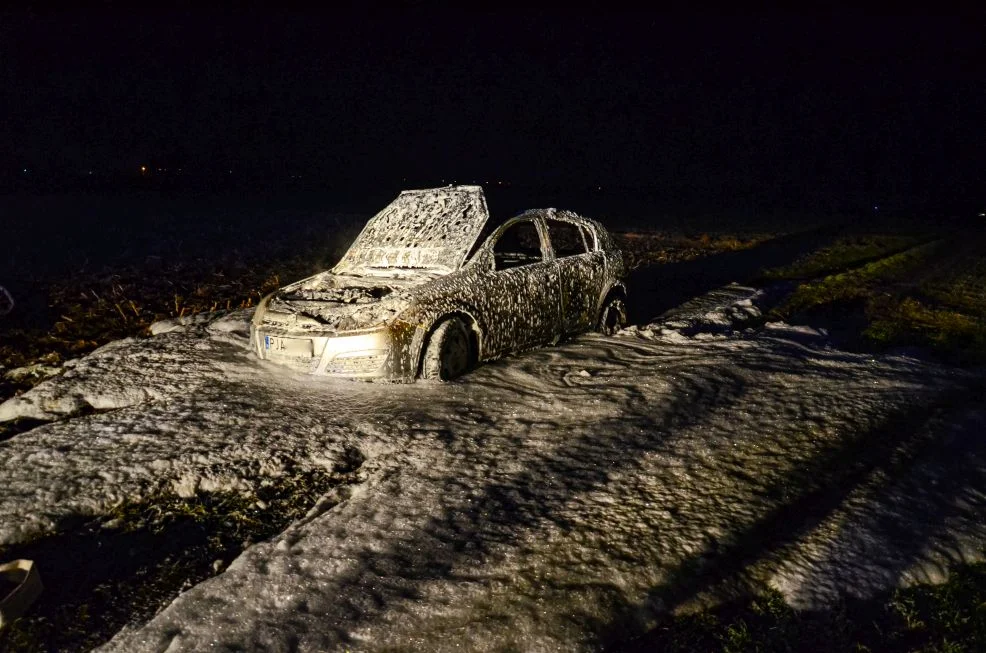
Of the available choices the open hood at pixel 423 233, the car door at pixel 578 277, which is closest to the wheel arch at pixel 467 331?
the open hood at pixel 423 233

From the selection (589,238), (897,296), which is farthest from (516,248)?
(897,296)

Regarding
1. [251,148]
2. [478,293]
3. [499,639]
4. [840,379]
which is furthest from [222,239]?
[251,148]

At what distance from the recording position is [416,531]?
3.58 meters

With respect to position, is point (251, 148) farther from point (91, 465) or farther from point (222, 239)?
point (91, 465)

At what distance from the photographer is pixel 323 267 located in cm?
1220

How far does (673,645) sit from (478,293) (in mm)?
3596

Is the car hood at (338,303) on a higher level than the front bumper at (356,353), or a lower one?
higher

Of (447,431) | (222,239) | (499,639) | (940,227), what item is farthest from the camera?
(940,227)

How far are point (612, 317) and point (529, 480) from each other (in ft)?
12.5

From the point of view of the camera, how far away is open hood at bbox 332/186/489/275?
631 centimetres

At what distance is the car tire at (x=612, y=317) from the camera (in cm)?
747

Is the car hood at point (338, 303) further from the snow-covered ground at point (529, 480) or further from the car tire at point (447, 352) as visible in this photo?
the snow-covered ground at point (529, 480)

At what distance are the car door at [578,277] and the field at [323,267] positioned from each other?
7.49 feet

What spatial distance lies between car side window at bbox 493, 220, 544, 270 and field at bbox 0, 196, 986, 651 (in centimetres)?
271
